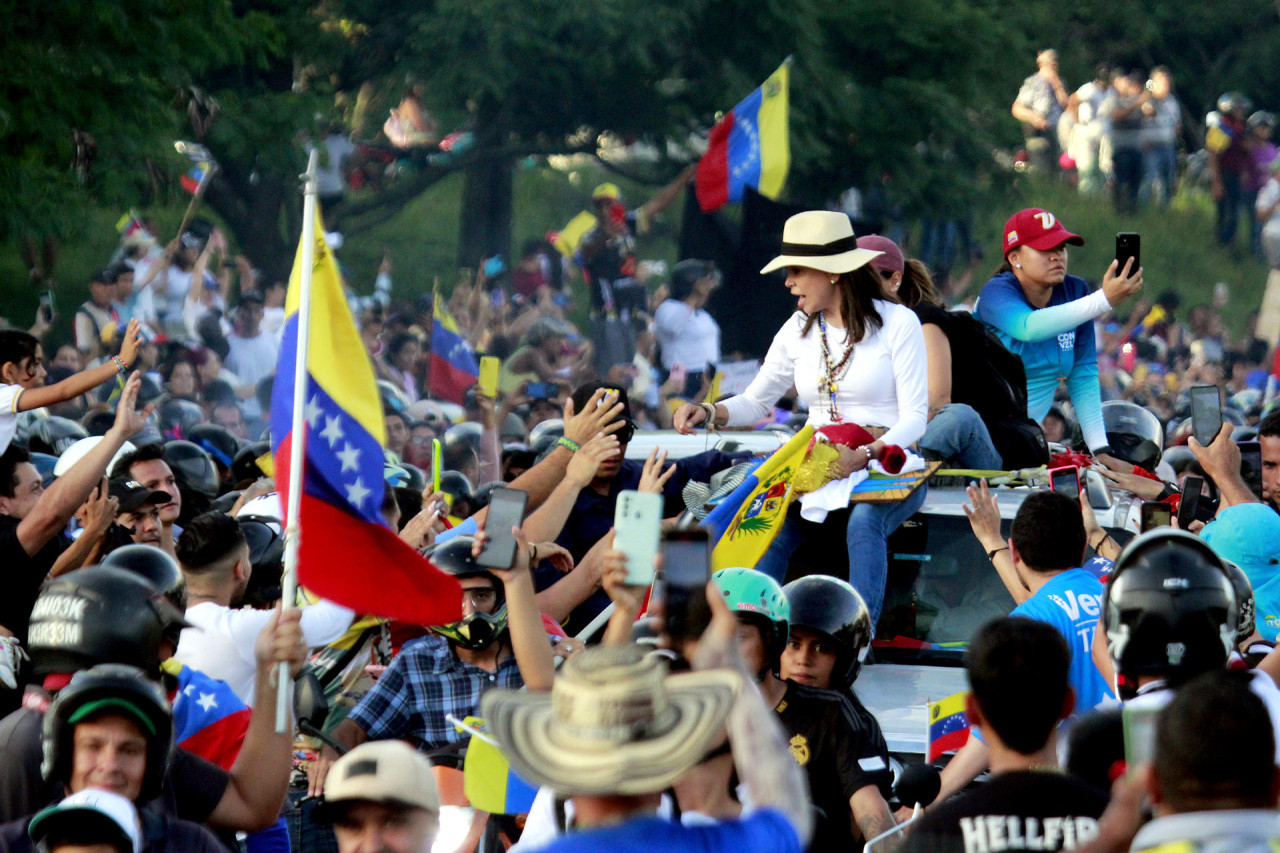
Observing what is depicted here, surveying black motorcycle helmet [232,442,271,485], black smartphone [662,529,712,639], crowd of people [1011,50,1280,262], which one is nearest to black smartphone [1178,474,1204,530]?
black smartphone [662,529,712,639]

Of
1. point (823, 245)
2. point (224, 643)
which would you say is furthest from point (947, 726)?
point (224, 643)

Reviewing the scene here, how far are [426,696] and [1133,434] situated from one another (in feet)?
17.6

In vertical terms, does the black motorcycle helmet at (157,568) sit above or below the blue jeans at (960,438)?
below

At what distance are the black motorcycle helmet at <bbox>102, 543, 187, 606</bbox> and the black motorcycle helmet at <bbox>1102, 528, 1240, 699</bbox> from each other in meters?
2.73

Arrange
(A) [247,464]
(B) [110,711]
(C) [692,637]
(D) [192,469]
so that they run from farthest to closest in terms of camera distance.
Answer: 1. (A) [247,464]
2. (D) [192,469]
3. (B) [110,711]
4. (C) [692,637]

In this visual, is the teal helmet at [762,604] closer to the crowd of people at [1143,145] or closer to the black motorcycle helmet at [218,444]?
the black motorcycle helmet at [218,444]

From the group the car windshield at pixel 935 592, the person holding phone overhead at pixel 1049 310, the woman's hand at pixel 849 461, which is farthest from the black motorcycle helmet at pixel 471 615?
the person holding phone overhead at pixel 1049 310

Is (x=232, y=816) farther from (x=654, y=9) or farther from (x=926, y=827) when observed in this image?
(x=654, y=9)

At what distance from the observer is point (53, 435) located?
1227 cm

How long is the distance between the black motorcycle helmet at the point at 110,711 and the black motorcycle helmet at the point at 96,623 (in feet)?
1.08

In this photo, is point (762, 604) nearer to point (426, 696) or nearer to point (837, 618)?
point (837, 618)

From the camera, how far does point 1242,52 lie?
39.0 m

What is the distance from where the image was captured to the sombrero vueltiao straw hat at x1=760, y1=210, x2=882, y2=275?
789 cm

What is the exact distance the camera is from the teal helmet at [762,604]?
6.04 m
